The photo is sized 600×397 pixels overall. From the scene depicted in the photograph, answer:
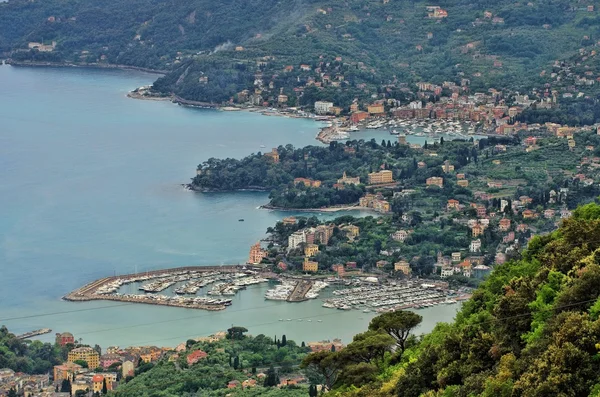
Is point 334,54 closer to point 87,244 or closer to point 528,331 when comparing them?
point 87,244

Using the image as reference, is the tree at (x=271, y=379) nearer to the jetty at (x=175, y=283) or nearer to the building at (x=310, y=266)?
the jetty at (x=175, y=283)

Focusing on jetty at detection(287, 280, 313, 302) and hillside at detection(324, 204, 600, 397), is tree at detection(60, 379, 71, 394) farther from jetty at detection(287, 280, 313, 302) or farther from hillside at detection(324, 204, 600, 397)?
hillside at detection(324, 204, 600, 397)

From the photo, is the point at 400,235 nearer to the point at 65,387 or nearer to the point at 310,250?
the point at 310,250

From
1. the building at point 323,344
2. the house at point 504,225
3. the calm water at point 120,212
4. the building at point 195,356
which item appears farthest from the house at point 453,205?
the building at point 195,356

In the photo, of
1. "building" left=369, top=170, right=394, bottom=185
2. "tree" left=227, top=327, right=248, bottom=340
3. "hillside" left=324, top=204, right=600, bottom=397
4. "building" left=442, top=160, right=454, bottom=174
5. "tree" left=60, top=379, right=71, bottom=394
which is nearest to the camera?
"hillside" left=324, top=204, right=600, bottom=397

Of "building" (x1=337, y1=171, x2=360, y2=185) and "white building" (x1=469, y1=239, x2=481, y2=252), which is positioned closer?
"white building" (x1=469, y1=239, x2=481, y2=252)

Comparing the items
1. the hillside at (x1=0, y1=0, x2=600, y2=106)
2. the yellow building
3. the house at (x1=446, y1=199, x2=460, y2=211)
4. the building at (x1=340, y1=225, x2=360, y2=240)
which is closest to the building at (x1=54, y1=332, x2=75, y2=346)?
the yellow building

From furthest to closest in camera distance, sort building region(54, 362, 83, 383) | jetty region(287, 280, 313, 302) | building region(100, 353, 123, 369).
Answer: jetty region(287, 280, 313, 302), building region(100, 353, 123, 369), building region(54, 362, 83, 383)

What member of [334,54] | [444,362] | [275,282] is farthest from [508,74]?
[444,362]
